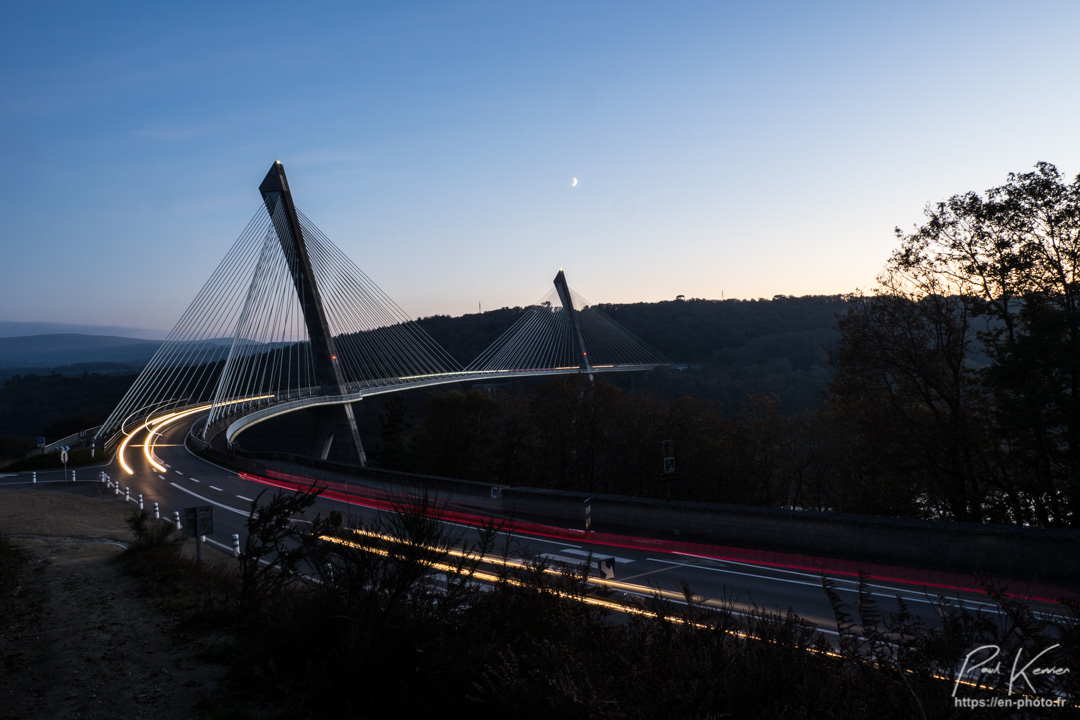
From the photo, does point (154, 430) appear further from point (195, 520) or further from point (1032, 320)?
point (1032, 320)

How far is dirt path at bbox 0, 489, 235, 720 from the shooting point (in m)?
6.68

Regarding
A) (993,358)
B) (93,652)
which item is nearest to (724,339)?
(993,358)

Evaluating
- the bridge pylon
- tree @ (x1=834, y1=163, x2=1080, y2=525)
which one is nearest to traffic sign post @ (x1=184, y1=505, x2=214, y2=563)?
tree @ (x1=834, y1=163, x2=1080, y2=525)

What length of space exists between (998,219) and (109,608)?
21.8 metres

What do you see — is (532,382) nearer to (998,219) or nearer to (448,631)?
(998,219)

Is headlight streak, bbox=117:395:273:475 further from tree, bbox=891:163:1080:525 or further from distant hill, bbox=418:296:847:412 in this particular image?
distant hill, bbox=418:296:847:412

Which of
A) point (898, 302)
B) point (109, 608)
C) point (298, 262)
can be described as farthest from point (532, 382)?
point (109, 608)

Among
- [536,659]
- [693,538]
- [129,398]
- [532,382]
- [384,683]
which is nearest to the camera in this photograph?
[536,659]

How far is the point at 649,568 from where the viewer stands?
14.7 meters

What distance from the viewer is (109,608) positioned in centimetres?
1019

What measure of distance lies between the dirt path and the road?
8.33 feet

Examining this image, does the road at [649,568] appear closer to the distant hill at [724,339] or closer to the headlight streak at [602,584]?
the headlight streak at [602,584]

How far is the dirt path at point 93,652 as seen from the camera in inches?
263

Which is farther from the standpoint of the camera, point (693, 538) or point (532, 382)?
point (532, 382)
